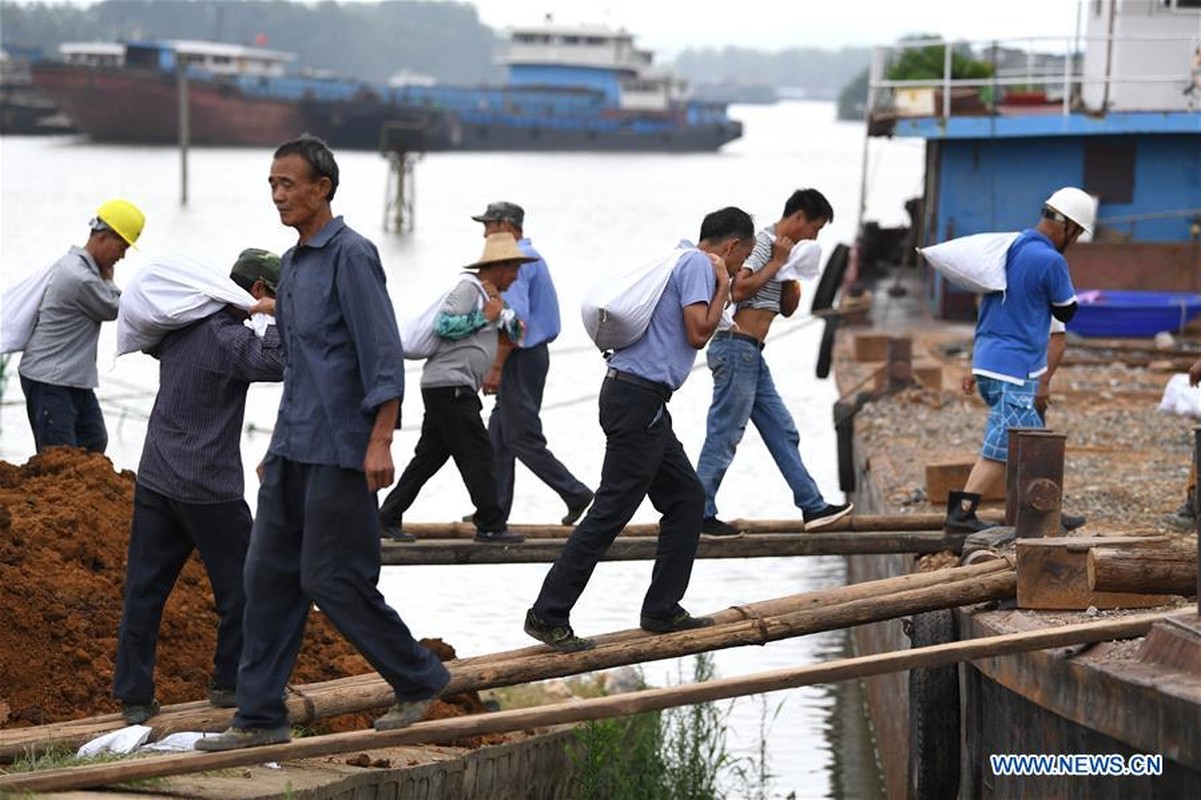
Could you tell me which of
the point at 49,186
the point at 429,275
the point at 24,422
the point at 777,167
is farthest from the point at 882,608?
the point at 777,167

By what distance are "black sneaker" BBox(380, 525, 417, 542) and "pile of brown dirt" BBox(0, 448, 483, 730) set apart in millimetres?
471

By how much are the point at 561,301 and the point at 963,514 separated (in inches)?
1125

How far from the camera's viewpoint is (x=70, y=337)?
9102 millimetres

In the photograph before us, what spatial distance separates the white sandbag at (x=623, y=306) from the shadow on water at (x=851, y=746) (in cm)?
346

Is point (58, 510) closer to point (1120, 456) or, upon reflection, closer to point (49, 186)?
point (1120, 456)

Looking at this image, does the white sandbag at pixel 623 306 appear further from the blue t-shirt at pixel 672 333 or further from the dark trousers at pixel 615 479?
the dark trousers at pixel 615 479

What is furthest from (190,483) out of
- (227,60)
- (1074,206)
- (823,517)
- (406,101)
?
(227,60)

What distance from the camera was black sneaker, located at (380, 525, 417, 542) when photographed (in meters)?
8.81

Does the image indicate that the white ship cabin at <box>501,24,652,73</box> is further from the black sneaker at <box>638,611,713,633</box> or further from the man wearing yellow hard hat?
the black sneaker at <box>638,611,713,633</box>

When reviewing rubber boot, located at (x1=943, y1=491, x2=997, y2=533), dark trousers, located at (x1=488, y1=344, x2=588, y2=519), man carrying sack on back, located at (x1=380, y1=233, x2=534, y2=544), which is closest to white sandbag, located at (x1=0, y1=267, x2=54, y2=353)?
man carrying sack on back, located at (x1=380, y1=233, x2=534, y2=544)

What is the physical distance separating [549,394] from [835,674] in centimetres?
1944

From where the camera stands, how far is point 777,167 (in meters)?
113

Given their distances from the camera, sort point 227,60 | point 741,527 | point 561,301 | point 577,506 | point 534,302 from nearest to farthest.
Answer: point 741,527 < point 534,302 < point 577,506 < point 561,301 < point 227,60

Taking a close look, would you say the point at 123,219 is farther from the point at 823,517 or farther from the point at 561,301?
the point at 561,301
